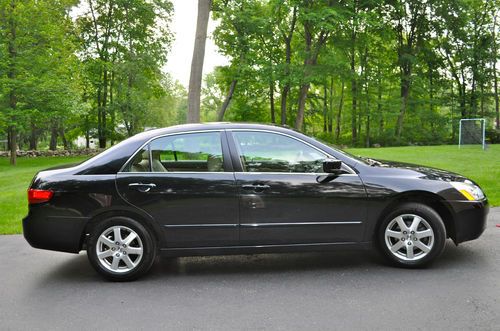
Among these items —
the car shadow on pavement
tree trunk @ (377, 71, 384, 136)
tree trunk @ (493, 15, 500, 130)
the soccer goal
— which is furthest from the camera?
tree trunk @ (493, 15, 500, 130)

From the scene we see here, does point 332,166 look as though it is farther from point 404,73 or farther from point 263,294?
point 404,73

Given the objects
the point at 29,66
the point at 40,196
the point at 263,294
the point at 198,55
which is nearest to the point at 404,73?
the point at 198,55

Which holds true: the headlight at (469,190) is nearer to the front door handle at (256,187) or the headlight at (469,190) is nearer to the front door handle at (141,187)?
the front door handle at (256,187)

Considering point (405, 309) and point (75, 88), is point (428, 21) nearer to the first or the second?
point (75, 88)

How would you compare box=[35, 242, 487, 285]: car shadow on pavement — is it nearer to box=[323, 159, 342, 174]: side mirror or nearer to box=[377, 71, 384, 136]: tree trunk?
box=[323, 159, 342, 174]: side mirror

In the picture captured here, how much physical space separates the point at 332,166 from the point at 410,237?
1.15 metres

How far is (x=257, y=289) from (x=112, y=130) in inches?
1287

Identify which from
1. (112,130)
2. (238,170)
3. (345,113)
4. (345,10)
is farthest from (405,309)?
(345,113)

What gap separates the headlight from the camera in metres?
4.62

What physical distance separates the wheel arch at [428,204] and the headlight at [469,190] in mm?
234

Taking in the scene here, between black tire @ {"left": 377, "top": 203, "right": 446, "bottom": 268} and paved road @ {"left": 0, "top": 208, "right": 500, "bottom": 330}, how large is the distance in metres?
0.12

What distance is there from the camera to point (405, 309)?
3.54 m

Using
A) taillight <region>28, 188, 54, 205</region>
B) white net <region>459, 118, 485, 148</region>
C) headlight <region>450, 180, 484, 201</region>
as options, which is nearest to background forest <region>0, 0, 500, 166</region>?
white net <region>459, 118, 485, 148</region>

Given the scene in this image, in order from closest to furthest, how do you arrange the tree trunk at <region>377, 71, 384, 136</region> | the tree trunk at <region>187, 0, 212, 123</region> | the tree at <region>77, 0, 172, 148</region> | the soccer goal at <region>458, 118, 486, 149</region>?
the tree trunk at <region>187, 0, 212, 123</region>, the soccer goal at <region>458, 118, 486, 149</region>, the tree at <region>77, 0, 172, 148</region>, the tree trunk at <region>377, 71, 384, 136</region>
